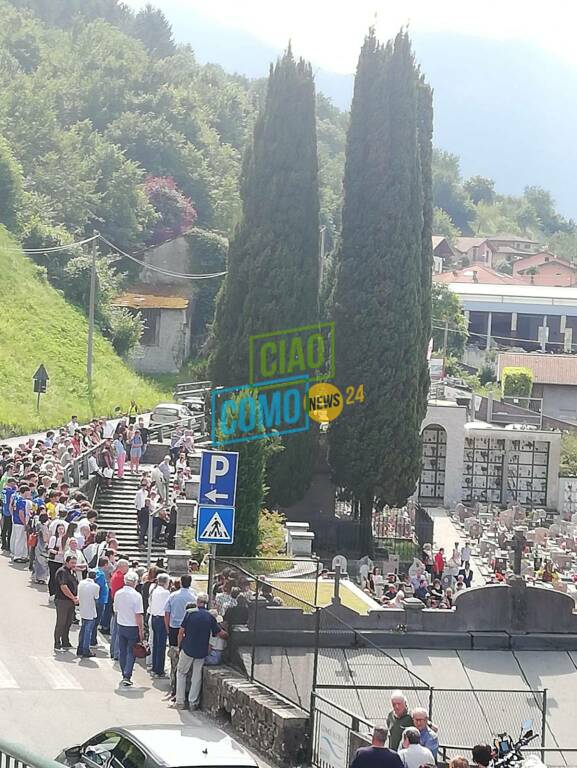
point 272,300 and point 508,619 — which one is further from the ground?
point 272,300

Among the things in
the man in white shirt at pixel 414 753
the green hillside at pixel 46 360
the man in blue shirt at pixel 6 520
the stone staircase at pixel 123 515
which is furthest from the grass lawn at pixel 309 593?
the green hillside at pixel 46 360

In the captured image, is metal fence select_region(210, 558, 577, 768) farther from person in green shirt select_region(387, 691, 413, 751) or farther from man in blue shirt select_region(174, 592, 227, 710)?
person in green shirt select_region(387, 691, 413, 751)

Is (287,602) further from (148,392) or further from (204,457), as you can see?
(148,392)

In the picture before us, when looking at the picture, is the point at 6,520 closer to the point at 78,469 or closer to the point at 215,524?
the point at 78,469

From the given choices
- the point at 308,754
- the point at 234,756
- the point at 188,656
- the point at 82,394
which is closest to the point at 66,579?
the point at 188,656

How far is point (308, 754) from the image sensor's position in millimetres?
12688

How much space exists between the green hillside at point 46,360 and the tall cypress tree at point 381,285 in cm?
1096

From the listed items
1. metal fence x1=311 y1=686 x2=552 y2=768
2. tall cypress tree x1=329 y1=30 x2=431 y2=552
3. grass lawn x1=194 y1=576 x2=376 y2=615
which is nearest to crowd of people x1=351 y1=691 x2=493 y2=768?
metal fence x1=311 y1=686 x2=552 y2=768

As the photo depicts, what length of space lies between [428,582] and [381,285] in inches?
438

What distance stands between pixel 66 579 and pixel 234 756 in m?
7.82

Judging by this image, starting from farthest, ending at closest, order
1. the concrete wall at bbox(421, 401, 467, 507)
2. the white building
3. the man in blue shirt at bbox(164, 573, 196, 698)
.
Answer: the white building < the concrete wall at bbox(421, 401, 467, 507) < the man in blue shirt at bbox(164, 573, 196, 698)

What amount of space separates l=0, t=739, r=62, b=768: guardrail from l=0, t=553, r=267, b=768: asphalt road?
560cm

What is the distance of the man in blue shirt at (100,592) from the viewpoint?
17.0 m

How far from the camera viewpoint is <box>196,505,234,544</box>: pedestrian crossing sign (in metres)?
14.6
